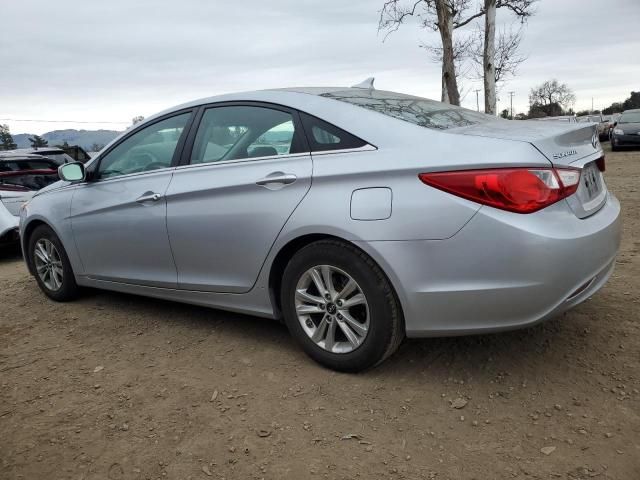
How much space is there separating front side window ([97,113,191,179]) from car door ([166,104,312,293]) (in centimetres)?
21

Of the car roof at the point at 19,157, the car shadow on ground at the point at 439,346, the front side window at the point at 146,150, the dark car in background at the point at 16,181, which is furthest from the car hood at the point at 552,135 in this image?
the car roof at the point at 19,157

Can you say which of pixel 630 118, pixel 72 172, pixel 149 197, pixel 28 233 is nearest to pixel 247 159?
pixel 149 197

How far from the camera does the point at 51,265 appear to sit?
4641 mm

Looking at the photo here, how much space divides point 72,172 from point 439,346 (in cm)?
292

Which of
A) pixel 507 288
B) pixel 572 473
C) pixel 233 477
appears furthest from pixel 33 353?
pixel 572 473

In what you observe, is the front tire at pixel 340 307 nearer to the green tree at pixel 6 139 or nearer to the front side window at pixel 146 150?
the front side window at pixel 146 150

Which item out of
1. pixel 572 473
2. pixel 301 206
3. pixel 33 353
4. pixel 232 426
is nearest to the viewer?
pixel 572 473

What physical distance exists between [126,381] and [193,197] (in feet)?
3.72

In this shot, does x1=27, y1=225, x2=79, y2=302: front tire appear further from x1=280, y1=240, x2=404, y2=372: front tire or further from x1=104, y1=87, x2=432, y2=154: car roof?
x1=280, y1=240, x2=404, y2=372: front tire

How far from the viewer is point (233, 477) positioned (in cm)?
219

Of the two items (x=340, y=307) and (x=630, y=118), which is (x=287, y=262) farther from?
(x=630, y=118)

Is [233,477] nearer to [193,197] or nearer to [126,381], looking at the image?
[126,381]

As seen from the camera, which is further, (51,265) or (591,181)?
(51,265)

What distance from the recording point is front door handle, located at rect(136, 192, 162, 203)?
3.56m
